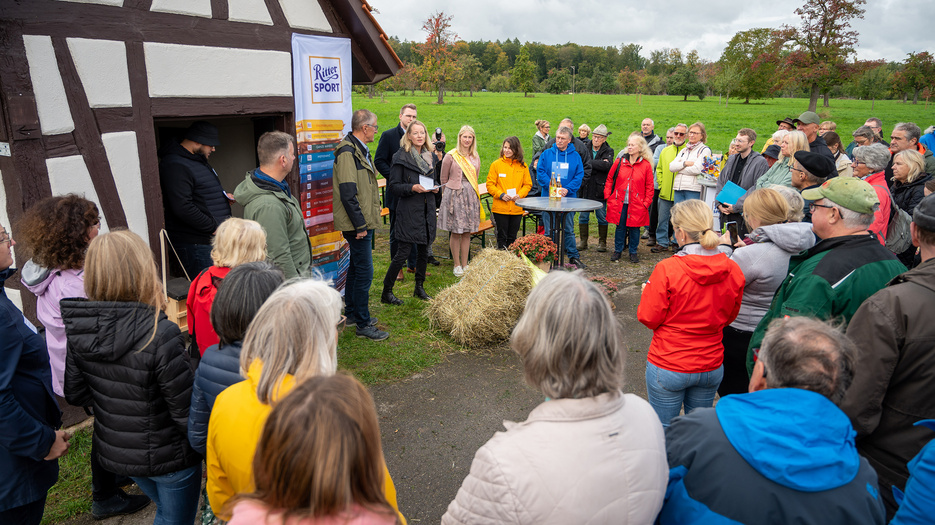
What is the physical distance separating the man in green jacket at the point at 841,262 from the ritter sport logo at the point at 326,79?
4936 mm

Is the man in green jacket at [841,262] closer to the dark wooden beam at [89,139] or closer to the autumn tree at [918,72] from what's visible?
the dark wooden beam at [89,139]

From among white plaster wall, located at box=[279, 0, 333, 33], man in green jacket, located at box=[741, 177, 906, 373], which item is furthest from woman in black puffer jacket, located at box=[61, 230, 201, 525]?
white plaster wall, located at box=[279, 0, 333, 33]

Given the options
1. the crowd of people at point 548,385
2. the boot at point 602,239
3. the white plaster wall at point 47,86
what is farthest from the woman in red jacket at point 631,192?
the white plaster wall at point 47,86

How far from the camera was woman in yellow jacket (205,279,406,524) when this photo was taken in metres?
1.88

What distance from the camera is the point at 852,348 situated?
1814mm

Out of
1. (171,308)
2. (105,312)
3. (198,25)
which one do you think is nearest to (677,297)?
(105,312)

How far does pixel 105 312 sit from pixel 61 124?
235 cm

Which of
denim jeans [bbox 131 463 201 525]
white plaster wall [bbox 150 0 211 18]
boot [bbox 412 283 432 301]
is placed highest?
white plaster wall [bbox 150 0 211 18]

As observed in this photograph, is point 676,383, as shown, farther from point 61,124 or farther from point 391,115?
point 391,115

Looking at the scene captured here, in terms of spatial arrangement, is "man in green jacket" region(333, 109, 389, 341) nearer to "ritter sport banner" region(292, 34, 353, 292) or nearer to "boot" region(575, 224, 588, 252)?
"ritter sport banner" region(292, 34, 353, 292)

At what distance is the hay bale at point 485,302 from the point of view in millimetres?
5805

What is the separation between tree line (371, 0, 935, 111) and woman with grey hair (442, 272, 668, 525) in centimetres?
588

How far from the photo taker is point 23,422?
2359mm

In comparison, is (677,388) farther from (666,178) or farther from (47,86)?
(666,178)
